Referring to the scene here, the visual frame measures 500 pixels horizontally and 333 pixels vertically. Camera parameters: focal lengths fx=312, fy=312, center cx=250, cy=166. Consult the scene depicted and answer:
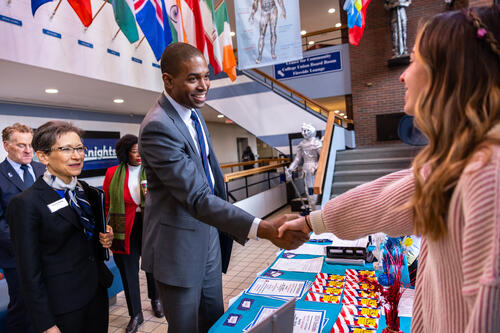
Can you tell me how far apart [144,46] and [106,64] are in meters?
1.26

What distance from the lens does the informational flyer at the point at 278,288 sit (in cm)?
163

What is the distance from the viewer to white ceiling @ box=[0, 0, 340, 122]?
4.66 metres

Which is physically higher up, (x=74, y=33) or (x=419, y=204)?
(x=74, y=33)

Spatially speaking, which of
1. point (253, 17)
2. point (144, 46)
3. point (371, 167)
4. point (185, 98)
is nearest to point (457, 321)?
point (185, 98)

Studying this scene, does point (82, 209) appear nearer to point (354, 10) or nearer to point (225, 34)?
point (225, 34)

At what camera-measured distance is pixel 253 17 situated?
5.25 metres

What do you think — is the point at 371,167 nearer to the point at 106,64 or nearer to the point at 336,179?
the point at 336,179

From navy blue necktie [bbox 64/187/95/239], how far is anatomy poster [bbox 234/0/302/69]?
13.9ft

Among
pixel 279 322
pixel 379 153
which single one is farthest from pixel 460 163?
pixel 379 153

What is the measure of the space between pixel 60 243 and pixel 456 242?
170 cm

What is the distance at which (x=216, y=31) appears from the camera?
18.0 ft

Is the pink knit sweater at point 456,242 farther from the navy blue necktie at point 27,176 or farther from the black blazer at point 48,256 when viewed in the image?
the navy blue necktie at point 27,176

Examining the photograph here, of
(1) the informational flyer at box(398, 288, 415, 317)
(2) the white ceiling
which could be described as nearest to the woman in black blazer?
(1) the informational flyer at box(398, 288, 415, 317)

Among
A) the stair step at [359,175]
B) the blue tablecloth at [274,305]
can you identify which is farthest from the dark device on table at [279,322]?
the stair step at [359,175]
